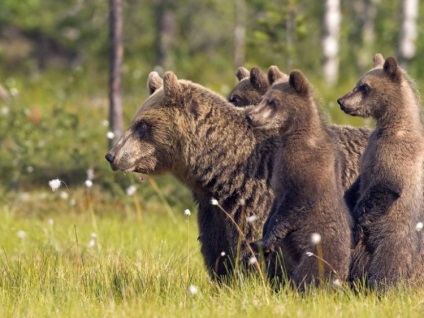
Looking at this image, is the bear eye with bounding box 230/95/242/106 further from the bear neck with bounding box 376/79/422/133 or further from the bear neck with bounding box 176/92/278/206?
the bear neck with bounding box 376/79/422/133

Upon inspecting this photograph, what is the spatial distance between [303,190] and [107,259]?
1923 mm

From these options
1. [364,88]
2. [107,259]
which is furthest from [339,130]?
[107,259]

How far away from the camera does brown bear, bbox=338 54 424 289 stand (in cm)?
704

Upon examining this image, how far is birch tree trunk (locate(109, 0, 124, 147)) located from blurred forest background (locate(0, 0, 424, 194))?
16.6 inches

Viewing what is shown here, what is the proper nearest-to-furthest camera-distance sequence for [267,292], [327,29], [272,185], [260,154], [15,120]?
[267,292] → [272,185] → [260,154] → [15,120] → [327,29]

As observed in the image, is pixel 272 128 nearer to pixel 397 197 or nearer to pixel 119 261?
pixel 397 197

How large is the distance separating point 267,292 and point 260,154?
1.50 m

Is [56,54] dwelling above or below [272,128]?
below

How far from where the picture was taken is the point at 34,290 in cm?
696

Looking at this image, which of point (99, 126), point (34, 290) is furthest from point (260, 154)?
point (99, 126)

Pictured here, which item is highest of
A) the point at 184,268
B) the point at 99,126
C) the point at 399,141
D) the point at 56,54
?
the point at 399,141

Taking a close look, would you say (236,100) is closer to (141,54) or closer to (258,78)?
(258,78)

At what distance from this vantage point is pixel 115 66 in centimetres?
1431

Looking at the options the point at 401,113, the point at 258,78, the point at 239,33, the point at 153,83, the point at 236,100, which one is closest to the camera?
the point at 401,113
